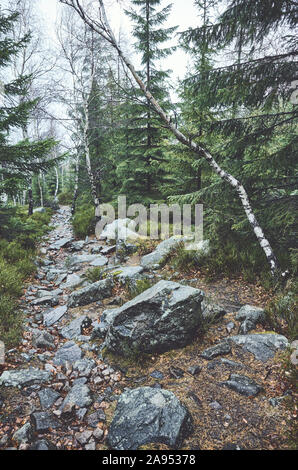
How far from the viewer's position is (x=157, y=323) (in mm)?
3783

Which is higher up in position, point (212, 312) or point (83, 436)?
point (212, 312)

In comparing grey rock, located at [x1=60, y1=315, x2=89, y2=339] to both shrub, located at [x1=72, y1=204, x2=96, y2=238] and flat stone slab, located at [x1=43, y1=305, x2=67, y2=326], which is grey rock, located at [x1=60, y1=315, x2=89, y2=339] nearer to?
flat stone slab, located at [x1=43, y1=305, x2=67, y2=326]

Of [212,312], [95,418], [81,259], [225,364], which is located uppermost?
[81,259]

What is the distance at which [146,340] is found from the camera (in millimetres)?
3770

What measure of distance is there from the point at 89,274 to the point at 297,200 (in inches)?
230

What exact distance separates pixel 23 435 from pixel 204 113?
30.4ft

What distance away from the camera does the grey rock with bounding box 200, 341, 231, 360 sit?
11.8ft

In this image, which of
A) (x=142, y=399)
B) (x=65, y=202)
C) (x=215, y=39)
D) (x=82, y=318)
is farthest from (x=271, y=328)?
(x=65, y=202)

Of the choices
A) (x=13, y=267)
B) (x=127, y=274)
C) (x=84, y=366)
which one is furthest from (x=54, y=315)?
(x=13, y=267)

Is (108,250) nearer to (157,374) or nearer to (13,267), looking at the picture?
(13,267)

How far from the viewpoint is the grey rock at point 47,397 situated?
2.94 metres

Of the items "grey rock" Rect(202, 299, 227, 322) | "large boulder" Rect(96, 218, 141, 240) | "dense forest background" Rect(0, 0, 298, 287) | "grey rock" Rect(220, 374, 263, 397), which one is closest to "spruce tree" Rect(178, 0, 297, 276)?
"dense forest background" Rect(0, 0, 298, 287)

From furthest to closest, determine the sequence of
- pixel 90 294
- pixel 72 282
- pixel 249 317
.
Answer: pixel 72 282, pixel 90 294, pixel 249 317
